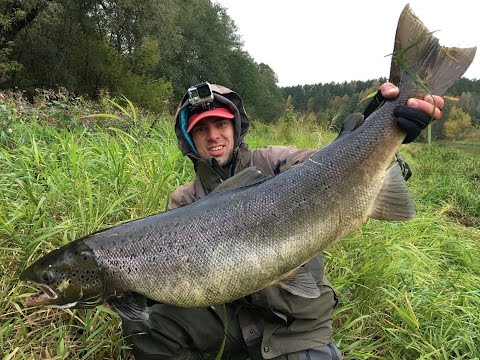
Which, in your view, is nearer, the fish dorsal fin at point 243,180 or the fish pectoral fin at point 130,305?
the fish pectoral fin at point 130,305

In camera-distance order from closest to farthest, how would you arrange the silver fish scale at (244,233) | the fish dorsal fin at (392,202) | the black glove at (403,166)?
the silver fish scale at (244,233)
the fish dorsal fin at (392,202)
the black glove at (403,166)

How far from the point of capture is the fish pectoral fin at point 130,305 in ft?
6.85

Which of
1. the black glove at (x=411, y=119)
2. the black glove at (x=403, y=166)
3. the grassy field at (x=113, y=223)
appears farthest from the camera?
the grassy field at (x=113, y=223)

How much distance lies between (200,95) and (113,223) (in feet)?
4.36

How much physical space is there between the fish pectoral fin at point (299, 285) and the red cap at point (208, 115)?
1.30 metres

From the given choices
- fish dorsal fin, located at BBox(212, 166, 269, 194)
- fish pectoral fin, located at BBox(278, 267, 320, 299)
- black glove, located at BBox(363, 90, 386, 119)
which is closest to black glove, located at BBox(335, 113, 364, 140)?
black glove, located at BBox(363, 90, 386, 119)

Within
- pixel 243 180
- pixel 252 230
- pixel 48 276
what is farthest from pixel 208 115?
pixel 48 276

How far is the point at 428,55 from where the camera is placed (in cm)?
223

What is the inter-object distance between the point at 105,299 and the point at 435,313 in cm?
233

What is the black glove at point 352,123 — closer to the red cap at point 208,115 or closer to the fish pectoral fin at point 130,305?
the red cap at point 208,115

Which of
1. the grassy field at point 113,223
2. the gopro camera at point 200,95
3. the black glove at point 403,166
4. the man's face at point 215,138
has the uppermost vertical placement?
the gopro camera at point 200,95

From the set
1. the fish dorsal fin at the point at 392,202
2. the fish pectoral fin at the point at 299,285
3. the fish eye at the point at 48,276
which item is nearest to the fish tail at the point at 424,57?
the fish dorsal fin at the point at 392,202

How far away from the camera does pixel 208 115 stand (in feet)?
9.71

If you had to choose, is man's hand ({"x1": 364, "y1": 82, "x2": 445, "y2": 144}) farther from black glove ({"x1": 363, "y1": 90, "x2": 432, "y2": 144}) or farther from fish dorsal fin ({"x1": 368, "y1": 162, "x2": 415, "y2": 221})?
fish dorsal fin ({"x1": 368, "y1": 162, "x2": 415, "y2": 221})
